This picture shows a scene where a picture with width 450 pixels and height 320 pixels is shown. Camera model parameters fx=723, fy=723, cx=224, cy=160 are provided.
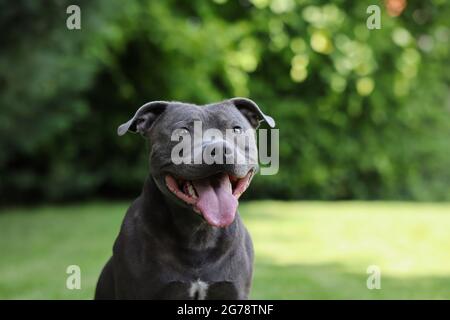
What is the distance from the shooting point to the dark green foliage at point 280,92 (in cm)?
1242

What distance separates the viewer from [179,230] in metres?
3.67

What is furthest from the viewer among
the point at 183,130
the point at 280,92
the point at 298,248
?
the point at 280,92

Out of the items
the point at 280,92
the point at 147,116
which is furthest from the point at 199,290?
the point at 280,92

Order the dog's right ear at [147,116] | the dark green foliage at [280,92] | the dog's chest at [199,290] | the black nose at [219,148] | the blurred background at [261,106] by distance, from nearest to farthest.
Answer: the black nose at [219,148]
the dog's chest at [199,290]
the dog's right ear at [147,116]
the blurred background at [261,106]
the dark green foliage at [280,92]

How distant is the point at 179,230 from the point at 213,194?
1.09ft

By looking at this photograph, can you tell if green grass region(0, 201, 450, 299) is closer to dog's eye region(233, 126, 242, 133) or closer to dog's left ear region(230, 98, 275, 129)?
dog's left ear region(230, 98, 275, 129)

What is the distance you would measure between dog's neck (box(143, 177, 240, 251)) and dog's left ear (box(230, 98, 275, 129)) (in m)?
0.61

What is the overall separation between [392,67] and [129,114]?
5093 mm

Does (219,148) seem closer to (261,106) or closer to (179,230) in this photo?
(179,230)

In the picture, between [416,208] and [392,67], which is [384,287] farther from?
[392,67]

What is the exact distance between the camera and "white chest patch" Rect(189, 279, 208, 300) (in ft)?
11.9

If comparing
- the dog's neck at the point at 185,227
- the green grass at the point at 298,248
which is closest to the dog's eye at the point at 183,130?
→ the dog's neck at the point at 185,227

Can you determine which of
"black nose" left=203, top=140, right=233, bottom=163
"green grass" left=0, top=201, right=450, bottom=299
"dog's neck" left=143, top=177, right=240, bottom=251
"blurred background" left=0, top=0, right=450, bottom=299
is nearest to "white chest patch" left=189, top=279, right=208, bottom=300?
"dog's neck" left=143, top=177, right=240, bottom=251

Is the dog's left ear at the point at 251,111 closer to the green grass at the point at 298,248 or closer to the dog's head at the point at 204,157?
the dog's head at the point at 204,157
